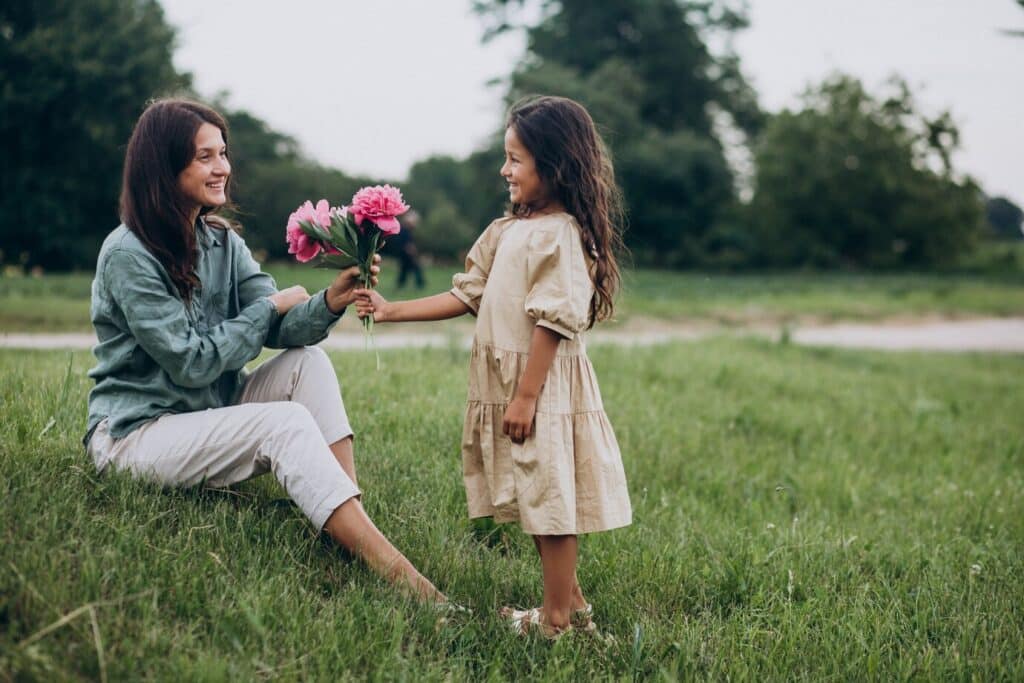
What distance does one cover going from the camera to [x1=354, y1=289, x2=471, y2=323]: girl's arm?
3.15 metres

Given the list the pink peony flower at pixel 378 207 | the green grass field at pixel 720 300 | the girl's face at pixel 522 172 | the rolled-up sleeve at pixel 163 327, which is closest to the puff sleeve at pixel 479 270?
the girl's face at pixel 522 172

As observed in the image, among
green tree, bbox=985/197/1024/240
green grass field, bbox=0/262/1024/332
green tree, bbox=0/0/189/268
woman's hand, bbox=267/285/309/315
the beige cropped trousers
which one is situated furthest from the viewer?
green tree, bbox=985/197/1024/240

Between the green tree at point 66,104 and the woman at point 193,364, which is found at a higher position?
the green tree at point 66,104

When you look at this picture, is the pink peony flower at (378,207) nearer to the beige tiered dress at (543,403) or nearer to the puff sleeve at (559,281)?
the beige tiered dress at (543,403)

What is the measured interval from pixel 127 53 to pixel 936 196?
3073cm

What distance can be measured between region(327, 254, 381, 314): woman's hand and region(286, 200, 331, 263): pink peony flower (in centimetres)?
13

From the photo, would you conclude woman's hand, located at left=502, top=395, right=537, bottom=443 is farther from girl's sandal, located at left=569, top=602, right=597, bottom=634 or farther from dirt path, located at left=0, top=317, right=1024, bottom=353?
dirt path, located at left=0, top=317, right=1024, bottom=353

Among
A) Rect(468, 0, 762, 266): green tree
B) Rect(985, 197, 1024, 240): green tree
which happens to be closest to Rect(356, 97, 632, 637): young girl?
Rect(468, 0, 762, 266): green tree

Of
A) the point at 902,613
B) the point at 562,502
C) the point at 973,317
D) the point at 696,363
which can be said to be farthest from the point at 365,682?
the point at 973,317

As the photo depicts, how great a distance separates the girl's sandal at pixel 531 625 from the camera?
293cm

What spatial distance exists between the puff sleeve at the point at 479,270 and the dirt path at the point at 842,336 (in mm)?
5683

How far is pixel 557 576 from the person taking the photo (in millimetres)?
2971

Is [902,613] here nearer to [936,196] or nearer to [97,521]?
[97,521]

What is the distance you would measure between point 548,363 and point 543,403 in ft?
0.45
